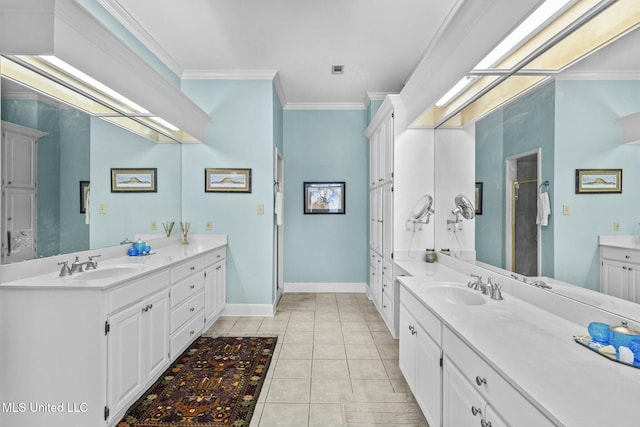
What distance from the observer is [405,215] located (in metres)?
3.17

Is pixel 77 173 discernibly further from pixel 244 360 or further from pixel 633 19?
pixel 633 19

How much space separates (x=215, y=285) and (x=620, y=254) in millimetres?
3290

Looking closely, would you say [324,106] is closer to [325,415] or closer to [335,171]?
[335,171]

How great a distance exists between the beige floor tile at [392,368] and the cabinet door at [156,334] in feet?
5.70

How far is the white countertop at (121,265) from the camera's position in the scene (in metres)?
1.65

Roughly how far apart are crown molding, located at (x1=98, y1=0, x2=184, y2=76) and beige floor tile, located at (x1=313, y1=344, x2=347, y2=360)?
11.1ft

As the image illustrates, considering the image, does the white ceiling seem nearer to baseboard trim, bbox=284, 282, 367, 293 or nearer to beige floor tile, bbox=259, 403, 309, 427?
baseboard trim, bbox=284, 282, 367, 293

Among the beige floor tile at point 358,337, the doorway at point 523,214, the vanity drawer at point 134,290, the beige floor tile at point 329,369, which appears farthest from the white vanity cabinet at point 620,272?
the vanity drawer at point 134,290

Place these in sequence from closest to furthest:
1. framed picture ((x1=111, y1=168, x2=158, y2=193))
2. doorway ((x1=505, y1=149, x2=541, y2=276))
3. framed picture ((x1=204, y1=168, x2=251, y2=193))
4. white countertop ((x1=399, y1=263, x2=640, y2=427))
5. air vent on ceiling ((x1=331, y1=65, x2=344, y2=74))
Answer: white countertop ((x1=399, y1=263, x2=640, y2=427)) → doorway ((x1=505, y1=149, x2=541, y2=276)) → framed picture ((x1=111, y1=168, x2=158, y2=193)) → air vent on ceiling ((x1=331, y1=65, x2=344, y2=74)) → framed picture ((x1=204, y1=168, x2=251, y2=193))

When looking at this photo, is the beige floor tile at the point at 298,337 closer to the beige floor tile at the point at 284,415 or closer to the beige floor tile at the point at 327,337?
the beige floor tile at the point at 327,337

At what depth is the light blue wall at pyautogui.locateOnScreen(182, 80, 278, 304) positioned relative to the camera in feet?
12.5

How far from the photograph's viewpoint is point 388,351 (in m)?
2.85

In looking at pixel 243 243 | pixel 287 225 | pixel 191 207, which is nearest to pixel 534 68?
pixel 243 243

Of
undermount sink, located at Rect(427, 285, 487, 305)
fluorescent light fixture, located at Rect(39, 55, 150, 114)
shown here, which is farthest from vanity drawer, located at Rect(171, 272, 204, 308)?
undermount sink, located at Rect(427, 285, 487, 305)
